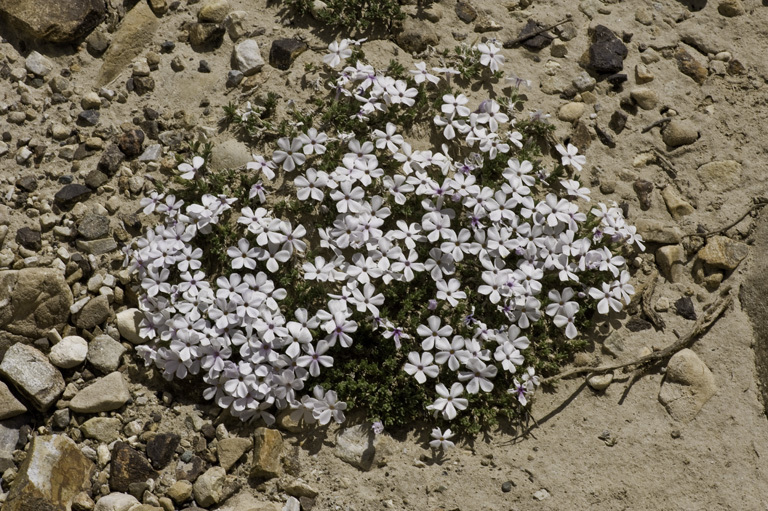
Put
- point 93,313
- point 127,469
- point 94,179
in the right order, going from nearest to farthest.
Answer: point 127,469 → point 93,313 → point 94,179

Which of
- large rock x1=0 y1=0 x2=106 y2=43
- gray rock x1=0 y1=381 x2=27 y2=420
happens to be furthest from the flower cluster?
large rock x1=0 y1=0 x2=106 y2=43

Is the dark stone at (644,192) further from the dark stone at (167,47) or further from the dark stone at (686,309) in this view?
the dark stone at (167,47)

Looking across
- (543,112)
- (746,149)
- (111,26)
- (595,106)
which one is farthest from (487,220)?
(111,26)

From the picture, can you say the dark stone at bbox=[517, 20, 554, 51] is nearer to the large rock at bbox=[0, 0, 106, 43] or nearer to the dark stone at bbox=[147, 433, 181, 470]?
the large rock at bbox=[0, 0, 106, 43]

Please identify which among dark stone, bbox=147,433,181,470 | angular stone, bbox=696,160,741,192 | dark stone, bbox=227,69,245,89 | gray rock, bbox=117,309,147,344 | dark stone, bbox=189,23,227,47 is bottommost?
dark stone, bbox=147,433,181,470

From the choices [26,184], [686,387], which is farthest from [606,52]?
[26,184]

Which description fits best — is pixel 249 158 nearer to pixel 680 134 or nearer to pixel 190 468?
pixel 190 468

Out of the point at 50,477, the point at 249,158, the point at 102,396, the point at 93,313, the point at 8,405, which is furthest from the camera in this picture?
the point at 249,158
